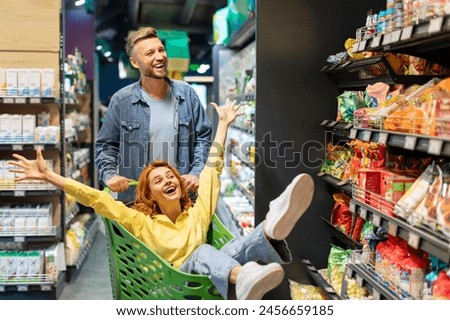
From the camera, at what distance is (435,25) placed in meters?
2.36

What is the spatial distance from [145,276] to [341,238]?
215 centimetres

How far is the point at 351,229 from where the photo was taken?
4.11 m

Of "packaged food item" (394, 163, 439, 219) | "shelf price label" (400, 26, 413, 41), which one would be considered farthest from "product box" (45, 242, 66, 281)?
"shelf price label" (400, 26, 413, 41)

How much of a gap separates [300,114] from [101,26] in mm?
11408

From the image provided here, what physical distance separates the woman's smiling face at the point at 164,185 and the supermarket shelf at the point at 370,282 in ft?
3.24

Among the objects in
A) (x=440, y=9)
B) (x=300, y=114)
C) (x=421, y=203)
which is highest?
(x=440, y=9)

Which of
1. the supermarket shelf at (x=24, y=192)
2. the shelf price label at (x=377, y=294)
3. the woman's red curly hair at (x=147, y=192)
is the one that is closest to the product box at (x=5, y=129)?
the supermarket shelf at (x=24, y=192)

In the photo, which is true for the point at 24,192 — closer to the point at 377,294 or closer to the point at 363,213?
the point at 363,213

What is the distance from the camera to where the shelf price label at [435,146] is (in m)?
2.29

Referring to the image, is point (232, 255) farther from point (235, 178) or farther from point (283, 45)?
point (235, 178)

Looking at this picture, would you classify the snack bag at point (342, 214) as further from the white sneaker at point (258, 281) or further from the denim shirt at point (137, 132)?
the white sneaker at point (258, 281)

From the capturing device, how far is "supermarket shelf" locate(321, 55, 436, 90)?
334 centimetres
